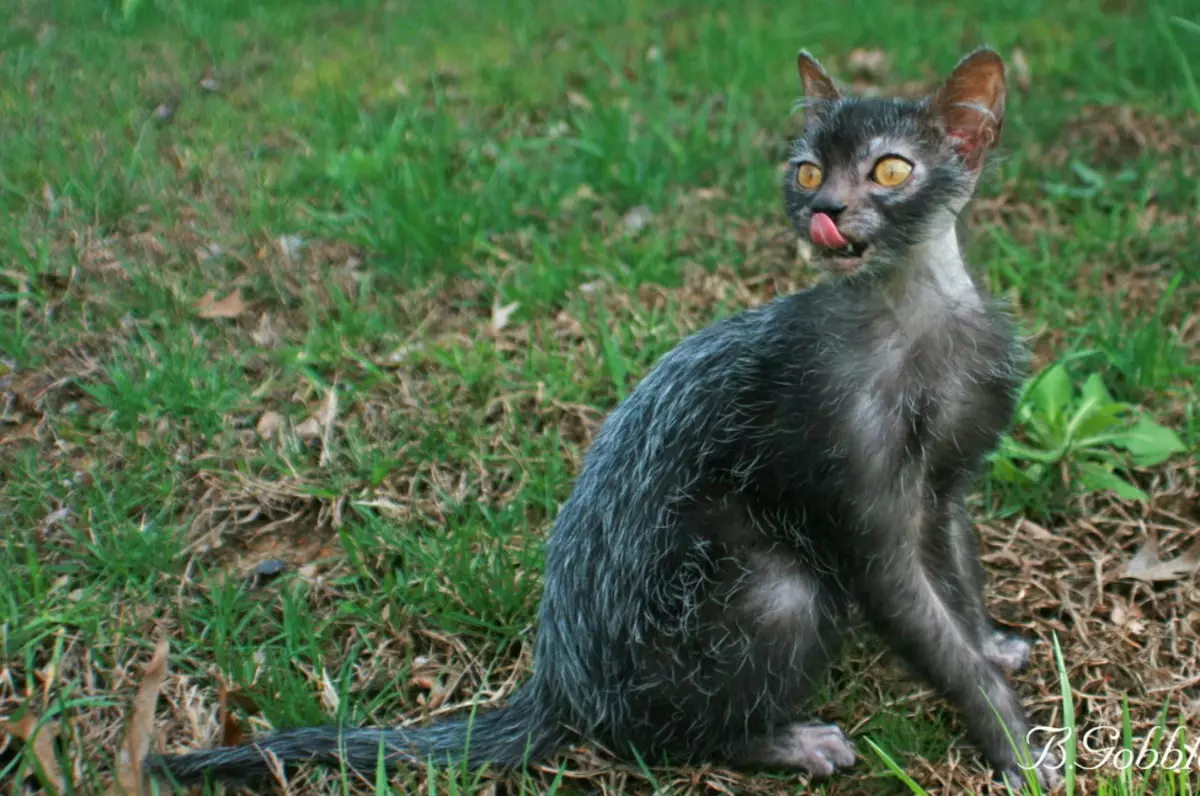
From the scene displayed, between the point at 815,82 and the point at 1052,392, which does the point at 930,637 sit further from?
the point at 815,82

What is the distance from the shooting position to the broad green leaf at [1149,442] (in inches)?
156

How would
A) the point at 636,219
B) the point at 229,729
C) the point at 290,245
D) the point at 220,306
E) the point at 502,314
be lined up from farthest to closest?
the point at 636,219, the point at 290,245, the point at 502,314, the point at 220,306, the point at 229,729

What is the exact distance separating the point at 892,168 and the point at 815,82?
1.79ft

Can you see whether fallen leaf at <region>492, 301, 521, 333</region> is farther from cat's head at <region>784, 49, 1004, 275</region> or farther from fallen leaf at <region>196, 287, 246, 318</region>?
cat's head at <region>784, 49, 1004, 275</region>

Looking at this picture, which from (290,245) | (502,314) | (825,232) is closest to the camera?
(825,232)

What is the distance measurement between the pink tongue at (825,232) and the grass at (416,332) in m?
1.25

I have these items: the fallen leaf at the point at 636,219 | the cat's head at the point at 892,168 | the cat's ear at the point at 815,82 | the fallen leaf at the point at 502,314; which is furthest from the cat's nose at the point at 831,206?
the fallen leaf at the point at 636,219

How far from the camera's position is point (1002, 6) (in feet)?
23.8

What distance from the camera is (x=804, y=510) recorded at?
122 inches

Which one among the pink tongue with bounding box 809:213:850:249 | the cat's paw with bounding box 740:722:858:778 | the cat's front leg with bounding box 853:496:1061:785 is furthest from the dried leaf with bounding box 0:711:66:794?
the pink tongue with bounding box 809:213:850:249

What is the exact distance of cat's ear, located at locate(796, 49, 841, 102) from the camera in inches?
127

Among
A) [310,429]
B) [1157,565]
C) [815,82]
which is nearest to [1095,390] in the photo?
[1157,565]

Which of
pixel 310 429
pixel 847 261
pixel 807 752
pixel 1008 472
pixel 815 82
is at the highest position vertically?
pixel 815 82

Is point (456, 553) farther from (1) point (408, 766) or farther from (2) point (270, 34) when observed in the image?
(2) point (270, 34)
